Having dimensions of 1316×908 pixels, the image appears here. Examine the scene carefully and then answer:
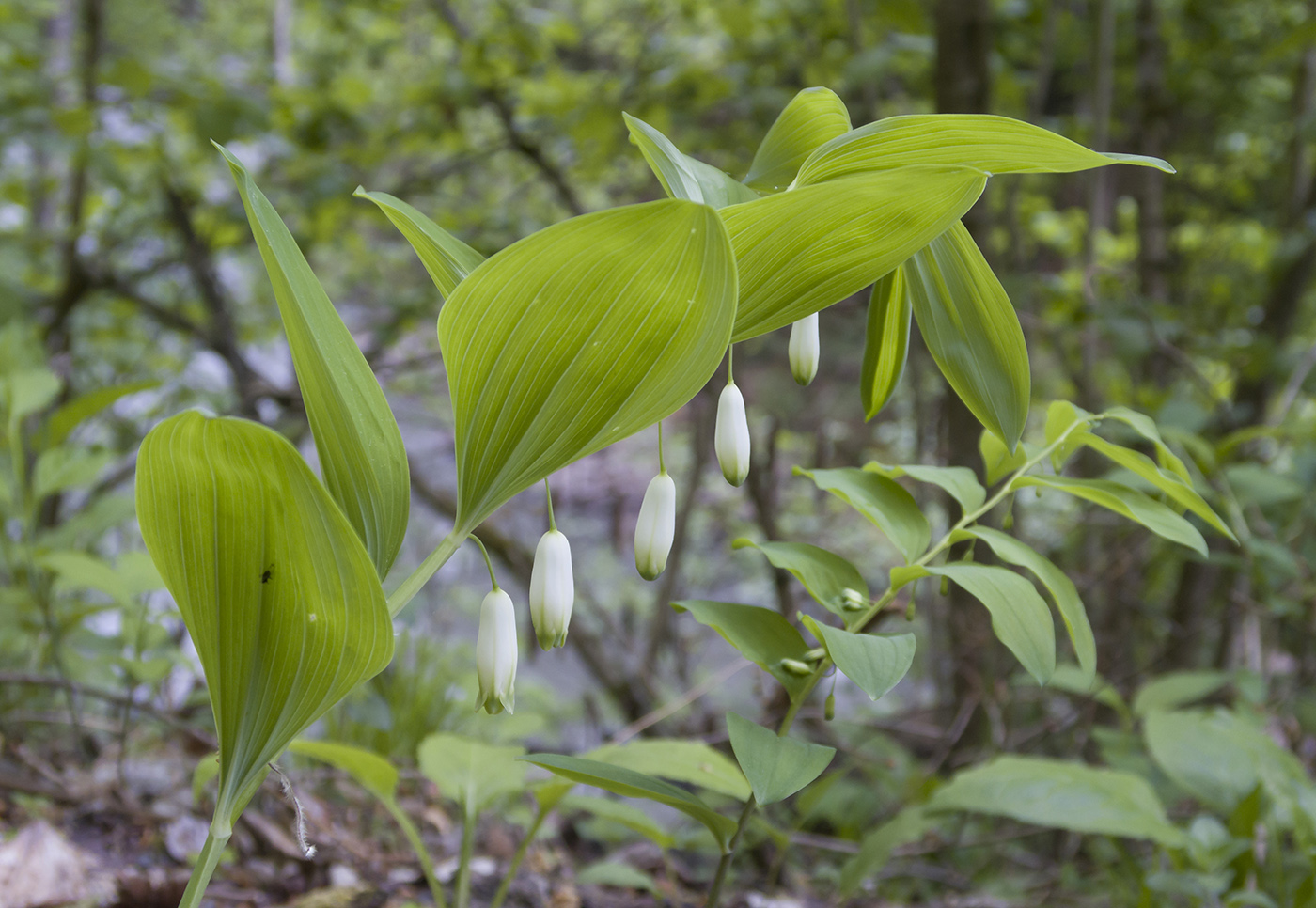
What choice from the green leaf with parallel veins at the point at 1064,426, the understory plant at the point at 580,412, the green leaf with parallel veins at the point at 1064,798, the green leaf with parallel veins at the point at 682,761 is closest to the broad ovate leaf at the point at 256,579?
the understory plant at the point at 580,412

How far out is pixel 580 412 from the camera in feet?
1.29

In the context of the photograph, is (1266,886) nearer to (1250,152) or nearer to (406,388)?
(406,388)

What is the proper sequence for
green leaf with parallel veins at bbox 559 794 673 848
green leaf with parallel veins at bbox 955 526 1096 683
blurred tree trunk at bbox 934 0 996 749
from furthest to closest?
blurred tree trunk at bbox 934 0 996 749 < green leaf with parallel veins at bbox 559 794 673 848 < green leaf with parallel veins at bbox 955 526 1096 683

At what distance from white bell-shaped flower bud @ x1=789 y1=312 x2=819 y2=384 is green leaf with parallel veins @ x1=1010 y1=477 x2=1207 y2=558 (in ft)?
0.50

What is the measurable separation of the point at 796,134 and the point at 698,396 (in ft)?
5.50

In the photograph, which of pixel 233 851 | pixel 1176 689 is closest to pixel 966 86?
pixel 1176 689

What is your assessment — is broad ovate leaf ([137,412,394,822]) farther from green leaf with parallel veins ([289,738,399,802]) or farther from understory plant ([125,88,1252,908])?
green leaf with parallel veins ([289,738,399,802])

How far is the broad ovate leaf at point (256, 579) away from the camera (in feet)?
1.10

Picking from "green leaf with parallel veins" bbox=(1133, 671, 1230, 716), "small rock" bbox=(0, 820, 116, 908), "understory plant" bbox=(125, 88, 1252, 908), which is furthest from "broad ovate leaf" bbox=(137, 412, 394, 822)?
"green leaf with parallel veins" bbox=(1133, 671, 1230, 716)

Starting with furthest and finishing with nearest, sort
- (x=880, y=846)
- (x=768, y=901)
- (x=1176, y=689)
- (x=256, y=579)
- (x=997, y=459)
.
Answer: (x=1176, y=689) → (x=768, y=901) → (x=880, y=846) → (x=997, y=459) → (x=256, y=579)

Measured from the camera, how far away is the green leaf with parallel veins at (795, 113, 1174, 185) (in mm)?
390

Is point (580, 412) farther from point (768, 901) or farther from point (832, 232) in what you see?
point (768, 901)

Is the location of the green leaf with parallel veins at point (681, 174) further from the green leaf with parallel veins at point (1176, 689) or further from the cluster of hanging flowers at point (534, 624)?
the green leaf with parallel veins at point (1176, 689)

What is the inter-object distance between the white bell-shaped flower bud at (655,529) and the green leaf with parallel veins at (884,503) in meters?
0.10
